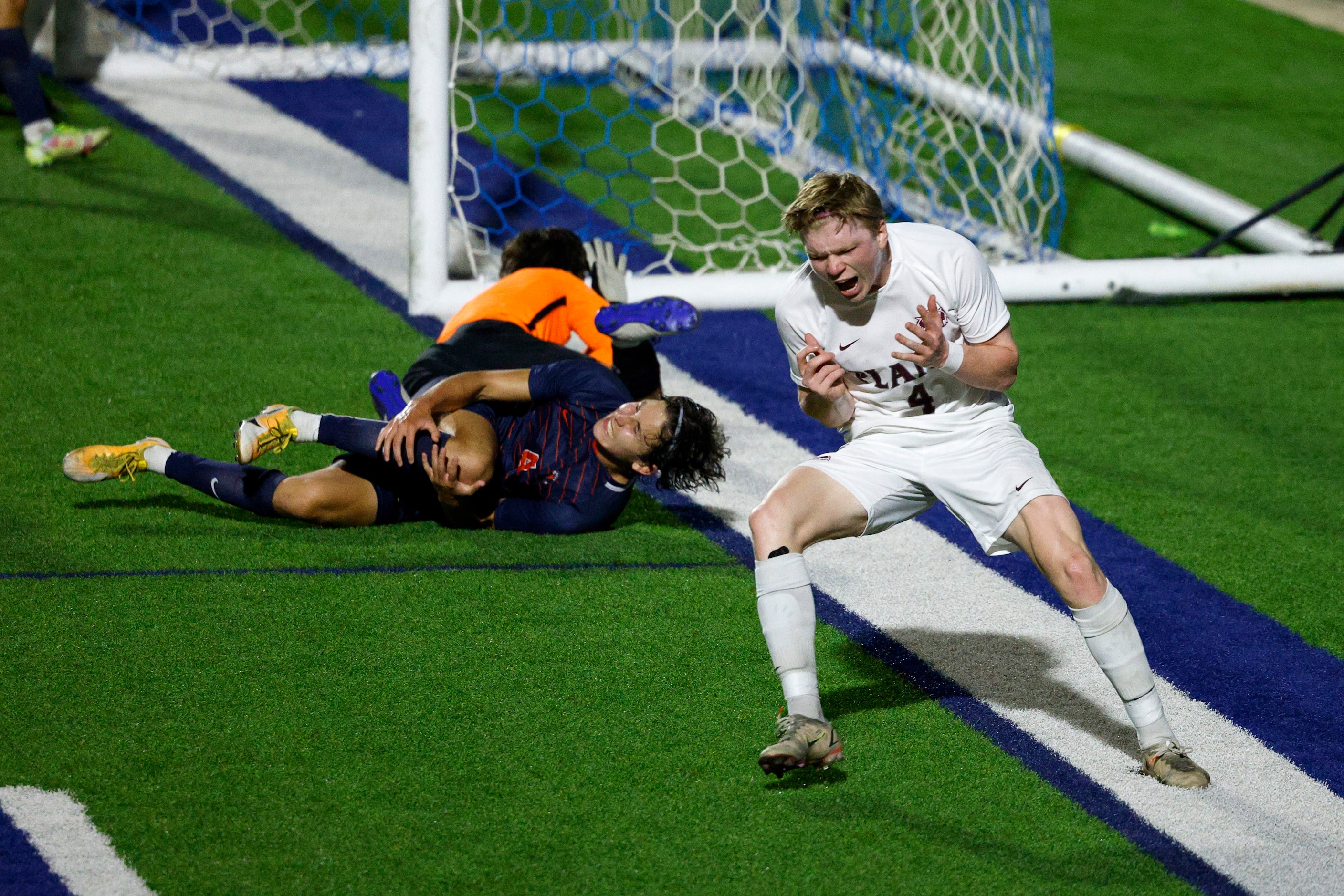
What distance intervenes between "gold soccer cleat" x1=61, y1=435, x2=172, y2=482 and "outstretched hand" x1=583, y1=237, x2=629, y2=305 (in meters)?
1.83

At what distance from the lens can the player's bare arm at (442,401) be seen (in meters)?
3.92

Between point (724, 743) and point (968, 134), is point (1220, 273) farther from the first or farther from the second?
point (724, 743)

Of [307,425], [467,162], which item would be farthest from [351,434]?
[467,162]

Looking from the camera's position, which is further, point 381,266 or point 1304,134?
point 1304,134

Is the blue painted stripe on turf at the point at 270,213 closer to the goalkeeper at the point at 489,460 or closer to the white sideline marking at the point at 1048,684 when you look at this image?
the white sideline marking at the point at 1048,684

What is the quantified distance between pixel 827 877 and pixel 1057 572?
31.5 inches

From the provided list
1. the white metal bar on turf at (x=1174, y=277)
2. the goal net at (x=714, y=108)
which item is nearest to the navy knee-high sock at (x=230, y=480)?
the goal net at (x=714, y=108)

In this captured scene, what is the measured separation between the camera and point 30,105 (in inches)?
278

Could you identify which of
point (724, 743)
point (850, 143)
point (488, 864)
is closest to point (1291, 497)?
point (724, 743)

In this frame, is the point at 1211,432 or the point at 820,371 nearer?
the point at 820,371

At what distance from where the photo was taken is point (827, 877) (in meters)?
2.87

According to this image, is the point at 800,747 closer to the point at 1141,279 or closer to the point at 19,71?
the point at 1141,279

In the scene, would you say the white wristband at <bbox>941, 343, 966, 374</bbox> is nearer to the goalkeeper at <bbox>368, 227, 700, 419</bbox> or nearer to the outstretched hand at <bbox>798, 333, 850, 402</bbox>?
the outstretched hand at <bbox>798, 333, 850, 402</bbox>

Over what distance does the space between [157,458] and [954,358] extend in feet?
7.98
